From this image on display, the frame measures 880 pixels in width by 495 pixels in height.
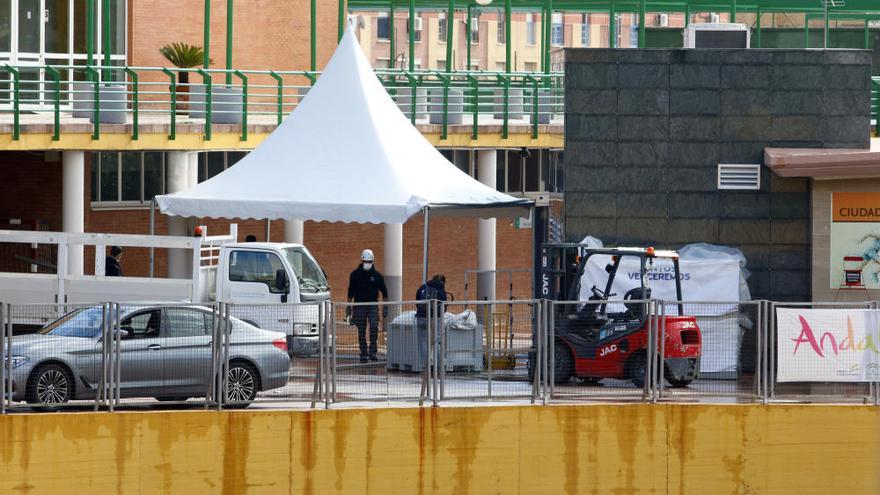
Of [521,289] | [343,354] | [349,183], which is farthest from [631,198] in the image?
[521,289]

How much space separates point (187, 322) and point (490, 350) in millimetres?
3112

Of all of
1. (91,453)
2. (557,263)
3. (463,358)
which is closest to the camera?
(91,453)

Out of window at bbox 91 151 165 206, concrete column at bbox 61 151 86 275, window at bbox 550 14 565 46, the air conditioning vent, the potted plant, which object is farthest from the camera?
window at bbox 550 14 565 46

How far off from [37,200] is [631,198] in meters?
15.3

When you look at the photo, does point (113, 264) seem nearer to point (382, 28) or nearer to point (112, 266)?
point (112, 266)

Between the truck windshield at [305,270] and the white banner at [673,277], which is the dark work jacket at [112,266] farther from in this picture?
the white banner at [673,277]

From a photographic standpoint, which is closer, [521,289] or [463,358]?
[463,358]

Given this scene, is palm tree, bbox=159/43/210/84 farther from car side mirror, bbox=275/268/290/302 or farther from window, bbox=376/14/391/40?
window, bbox=376/14/391/40

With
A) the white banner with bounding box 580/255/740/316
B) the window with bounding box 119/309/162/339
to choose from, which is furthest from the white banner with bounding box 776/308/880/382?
the window with bounding box 119/309/162/339

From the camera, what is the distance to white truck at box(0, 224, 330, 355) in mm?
22625

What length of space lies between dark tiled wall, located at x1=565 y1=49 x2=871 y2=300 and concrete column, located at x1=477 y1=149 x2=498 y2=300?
13.6 meters

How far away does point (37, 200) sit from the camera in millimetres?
32969

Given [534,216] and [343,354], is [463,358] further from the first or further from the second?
[534,216]

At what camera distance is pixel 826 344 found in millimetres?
17734
